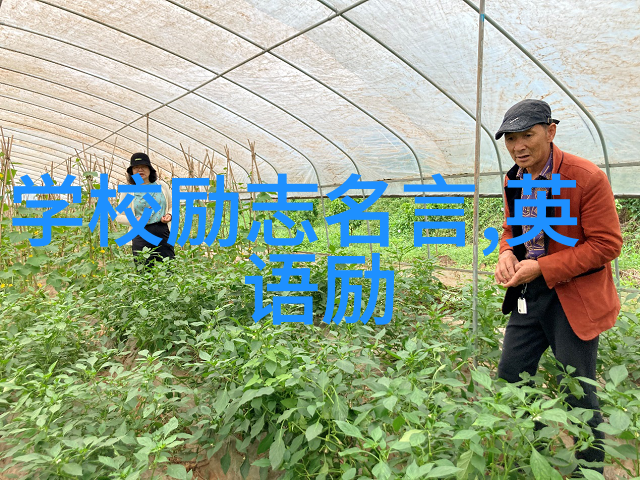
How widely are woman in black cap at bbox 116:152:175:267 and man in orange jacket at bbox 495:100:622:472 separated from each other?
324cm

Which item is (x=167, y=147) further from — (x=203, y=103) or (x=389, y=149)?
(x=389, y=149)

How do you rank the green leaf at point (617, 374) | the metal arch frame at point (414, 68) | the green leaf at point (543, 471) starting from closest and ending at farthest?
the green leaf at point (543, 471), the green leaf at point (617, 374), the metal arch frame at point (414, 68)

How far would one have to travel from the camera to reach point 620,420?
45.9 inches

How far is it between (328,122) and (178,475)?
5.31 m

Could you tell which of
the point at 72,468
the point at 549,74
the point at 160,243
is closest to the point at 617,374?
the point at 72,468

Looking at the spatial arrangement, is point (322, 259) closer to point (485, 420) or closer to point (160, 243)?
point (160, 243)

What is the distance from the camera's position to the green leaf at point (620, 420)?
45.2 inches

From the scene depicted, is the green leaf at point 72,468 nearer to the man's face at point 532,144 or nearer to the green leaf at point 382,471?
the green leaf at point 382,471

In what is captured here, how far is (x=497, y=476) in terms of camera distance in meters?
1.24

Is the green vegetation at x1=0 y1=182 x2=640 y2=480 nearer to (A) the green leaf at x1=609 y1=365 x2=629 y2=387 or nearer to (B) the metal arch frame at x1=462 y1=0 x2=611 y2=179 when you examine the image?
(A) the green leaf at x1=609 y1=365 x2=629 y2=387

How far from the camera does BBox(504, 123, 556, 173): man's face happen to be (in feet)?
5.58

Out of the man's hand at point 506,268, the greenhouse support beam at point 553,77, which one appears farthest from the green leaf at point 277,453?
the greenhouse support beam at point 553,77

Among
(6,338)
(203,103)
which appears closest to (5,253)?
(6,338)

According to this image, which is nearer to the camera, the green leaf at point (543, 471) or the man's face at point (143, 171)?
the green leaf at point (543, 471)
